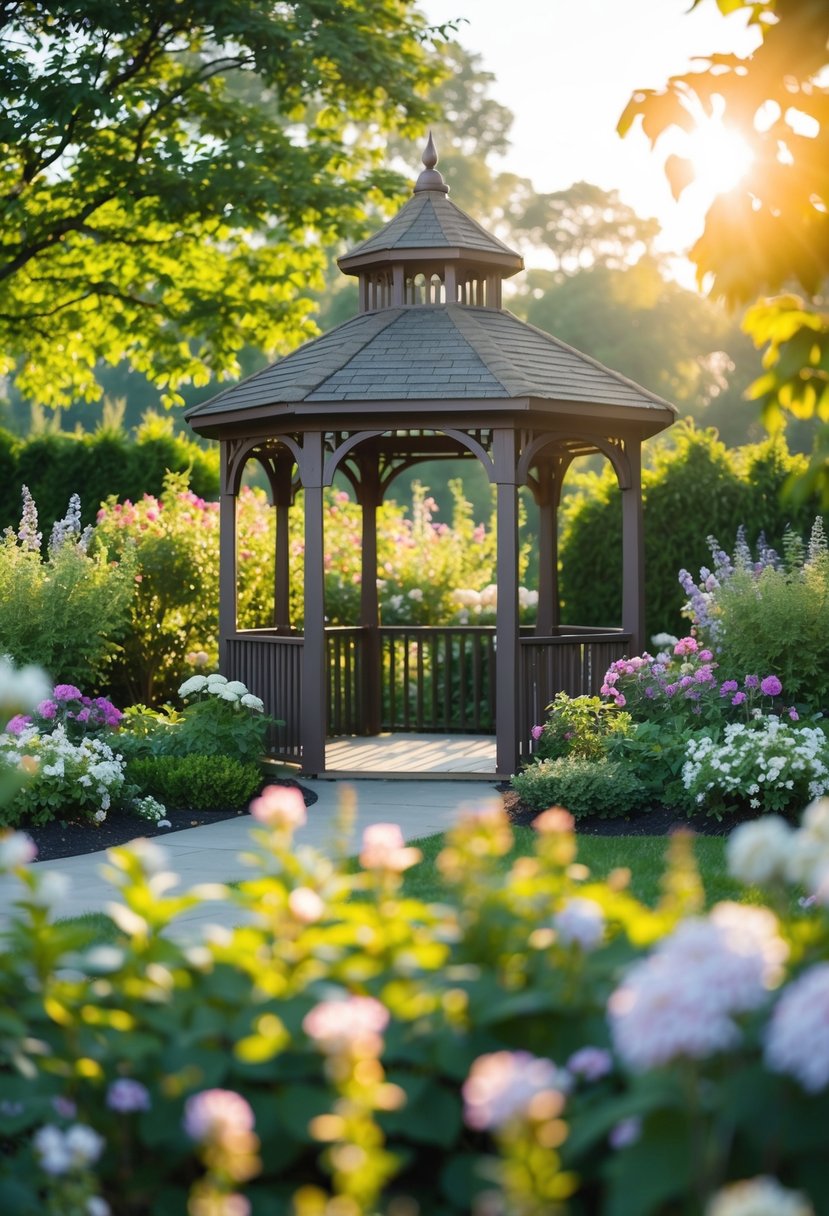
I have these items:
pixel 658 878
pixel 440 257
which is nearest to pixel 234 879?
pixel 658 878

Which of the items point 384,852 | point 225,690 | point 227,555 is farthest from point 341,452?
point 384,852

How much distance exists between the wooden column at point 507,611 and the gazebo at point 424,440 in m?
0.01

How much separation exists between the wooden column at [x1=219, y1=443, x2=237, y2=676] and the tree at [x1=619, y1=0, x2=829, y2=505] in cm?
832

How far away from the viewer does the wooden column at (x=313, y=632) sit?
1051 cm

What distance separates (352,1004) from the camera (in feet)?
6.75

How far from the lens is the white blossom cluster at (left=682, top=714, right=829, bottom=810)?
26.1ft

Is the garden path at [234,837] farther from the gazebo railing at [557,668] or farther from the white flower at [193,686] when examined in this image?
the white flower at [193,686]

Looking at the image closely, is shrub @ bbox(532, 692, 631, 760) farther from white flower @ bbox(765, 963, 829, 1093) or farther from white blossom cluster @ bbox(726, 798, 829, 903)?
white flower @ bbox(765, 963, 829, 1093)

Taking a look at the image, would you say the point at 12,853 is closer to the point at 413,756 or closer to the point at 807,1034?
the point at 807,1034

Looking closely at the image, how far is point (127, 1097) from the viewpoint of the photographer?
7.81 ft

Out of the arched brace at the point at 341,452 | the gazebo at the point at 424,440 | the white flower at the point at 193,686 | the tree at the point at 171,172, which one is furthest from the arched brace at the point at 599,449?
the tree at the point at 171,172

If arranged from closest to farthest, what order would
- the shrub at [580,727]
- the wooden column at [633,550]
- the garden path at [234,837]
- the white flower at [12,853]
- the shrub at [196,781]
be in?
the white flower at [12,853], the garden path at [234,837], the shrub at [196,781], the shrub at [580,727], the wooden column at [633,550]

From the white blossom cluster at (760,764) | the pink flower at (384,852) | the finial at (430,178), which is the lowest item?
the white blossom cluster at (760,764)

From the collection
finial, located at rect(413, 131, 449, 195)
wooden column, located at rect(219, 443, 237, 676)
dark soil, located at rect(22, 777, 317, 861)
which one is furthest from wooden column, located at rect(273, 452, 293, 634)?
dark soil, located at rect(22, 777, 317, 861)
